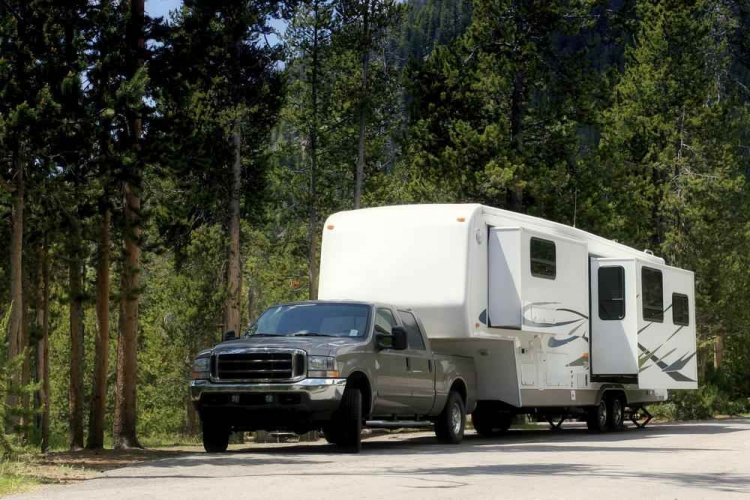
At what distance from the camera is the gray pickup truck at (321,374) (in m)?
15.7

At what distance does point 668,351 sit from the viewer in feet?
79.0

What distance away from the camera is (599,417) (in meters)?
22.8

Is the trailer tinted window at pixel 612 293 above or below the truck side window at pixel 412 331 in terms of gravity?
above

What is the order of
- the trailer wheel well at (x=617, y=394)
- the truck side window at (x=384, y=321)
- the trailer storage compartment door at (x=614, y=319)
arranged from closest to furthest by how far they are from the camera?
the truck side window at (x=384, y=321) → the trailer storage compartment door at (x=614, y=319) → the trailer wheel well at (x=617, y=394)

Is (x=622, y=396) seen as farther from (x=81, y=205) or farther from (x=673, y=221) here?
(x=673, y=221)

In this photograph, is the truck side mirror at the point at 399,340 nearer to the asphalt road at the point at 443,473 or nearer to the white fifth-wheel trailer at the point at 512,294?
the asphalt road at the point at 443,473

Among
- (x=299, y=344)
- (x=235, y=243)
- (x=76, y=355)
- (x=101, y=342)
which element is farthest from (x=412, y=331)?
(x=235, y=243)

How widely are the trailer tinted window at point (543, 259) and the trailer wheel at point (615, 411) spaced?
14.5 feet

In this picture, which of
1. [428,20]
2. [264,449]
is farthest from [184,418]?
[428,20]

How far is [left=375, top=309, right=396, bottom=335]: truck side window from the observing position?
17000 millimetres

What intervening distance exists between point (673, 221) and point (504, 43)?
483 inches

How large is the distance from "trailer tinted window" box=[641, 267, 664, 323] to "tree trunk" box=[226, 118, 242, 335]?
10.6 metres

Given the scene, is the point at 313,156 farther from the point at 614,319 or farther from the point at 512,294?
the point at 512,294

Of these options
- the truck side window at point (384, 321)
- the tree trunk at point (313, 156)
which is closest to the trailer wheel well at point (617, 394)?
the truck side window at point (384, 321)
